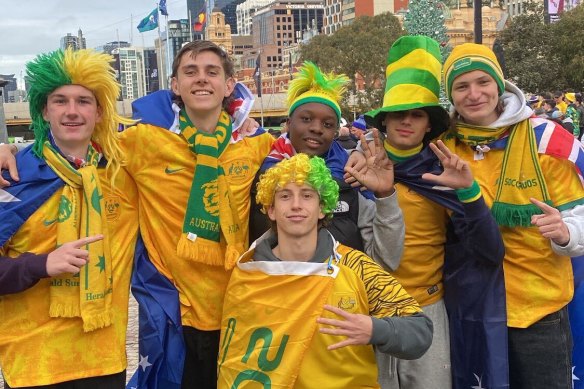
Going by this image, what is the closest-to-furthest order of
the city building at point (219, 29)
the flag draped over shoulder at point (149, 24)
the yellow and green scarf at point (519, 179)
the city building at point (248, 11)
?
the yellow and green scarf at point (519, 179)
the flag draped over shoulder at point (149, 24)
the city building at point (219, 29)
the city building at point (248, 11)

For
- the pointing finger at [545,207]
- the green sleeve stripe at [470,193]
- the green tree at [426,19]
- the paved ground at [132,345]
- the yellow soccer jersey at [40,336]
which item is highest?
the green tree at [426,19]

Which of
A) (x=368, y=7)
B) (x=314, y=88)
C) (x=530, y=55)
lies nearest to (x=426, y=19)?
(x=314, y=88)

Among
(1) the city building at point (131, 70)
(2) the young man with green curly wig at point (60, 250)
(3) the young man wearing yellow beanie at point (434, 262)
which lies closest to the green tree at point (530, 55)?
(3) the young man wearing yellow beanie at point (434, 262)

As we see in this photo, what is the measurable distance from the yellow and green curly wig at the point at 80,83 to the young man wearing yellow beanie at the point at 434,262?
1253mm

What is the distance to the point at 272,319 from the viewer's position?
9.29 feet

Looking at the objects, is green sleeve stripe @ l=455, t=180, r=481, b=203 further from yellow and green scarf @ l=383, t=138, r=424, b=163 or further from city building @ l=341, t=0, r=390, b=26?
city building @ l=341, t=0, r=390, b=26

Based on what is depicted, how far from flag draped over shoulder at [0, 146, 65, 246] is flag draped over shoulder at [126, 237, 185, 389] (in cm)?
70

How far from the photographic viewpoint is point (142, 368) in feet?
11.2

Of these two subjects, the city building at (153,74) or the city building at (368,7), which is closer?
the city building at (153,74)

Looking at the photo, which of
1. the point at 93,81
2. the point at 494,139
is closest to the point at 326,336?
the point at 494,139

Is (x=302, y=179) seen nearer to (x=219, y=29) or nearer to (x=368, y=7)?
(x=368, y=7)

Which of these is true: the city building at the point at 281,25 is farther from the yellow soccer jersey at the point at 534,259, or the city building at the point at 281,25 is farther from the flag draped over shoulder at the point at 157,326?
the yellow soccer jersey at the point at 534,259

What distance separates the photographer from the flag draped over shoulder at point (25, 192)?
2725 millimetres

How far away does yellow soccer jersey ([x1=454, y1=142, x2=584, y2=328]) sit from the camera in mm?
3076
